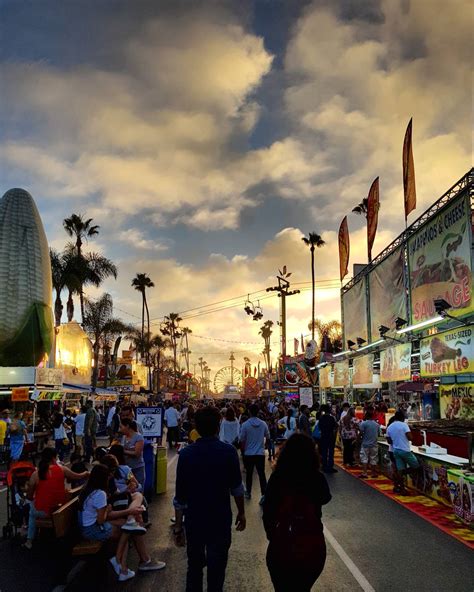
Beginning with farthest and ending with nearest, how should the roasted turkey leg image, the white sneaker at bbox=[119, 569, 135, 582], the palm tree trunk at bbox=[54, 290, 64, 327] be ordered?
the palm tree trunk at bbox=[54, 290, 64, 327] → the roasted turkey leg image → the white sneaker at bbox=[119, 569, 135, 582]

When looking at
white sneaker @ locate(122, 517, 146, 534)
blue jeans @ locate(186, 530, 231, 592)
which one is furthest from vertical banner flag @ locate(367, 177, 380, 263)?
blue jeans @ locate(186, 530, 231, 592)

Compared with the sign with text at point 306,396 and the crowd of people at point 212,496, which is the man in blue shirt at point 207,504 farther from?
the sign with text at point 306,396

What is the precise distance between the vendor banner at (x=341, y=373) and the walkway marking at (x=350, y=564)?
21.7m

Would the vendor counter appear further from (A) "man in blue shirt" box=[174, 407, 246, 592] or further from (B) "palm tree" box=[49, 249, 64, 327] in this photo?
(B) "palm tree" box=[49, 249, 64, 327]

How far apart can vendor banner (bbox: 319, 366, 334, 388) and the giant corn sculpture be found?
64.6 ft

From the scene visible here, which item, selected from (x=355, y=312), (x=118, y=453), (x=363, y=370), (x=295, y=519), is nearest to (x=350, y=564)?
(x=295, y=519)

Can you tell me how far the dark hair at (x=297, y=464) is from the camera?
3900 mm

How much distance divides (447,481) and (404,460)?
67.4 inches

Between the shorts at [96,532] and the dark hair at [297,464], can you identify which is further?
the shorts at [96,532]

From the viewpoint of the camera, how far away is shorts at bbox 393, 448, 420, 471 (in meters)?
11.7

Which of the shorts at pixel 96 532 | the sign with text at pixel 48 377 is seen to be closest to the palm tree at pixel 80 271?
the sign with text at pixel 48 377

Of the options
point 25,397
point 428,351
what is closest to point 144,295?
point 25,397

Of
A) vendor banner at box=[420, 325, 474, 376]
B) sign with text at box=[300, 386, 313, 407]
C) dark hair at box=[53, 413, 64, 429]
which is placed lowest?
dark hair at box=[53, 413, 64, 429]

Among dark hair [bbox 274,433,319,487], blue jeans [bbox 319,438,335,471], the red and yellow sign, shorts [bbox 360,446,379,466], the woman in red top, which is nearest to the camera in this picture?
dark hair [bbox 274,433,319,487]
